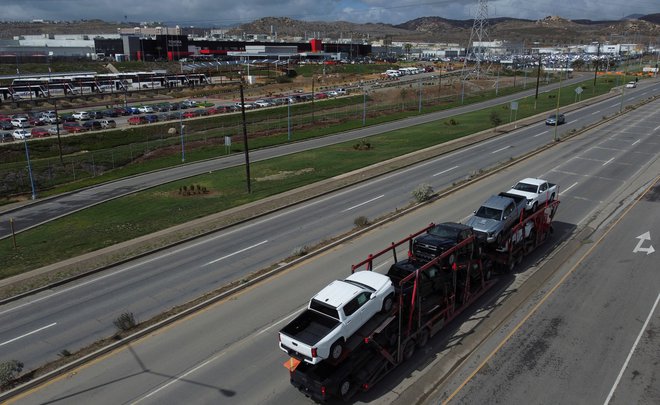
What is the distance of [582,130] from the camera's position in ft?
191

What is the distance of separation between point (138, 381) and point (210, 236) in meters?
15.1

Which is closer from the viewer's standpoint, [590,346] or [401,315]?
[401,315]

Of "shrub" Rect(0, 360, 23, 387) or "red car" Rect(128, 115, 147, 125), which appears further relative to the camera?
"red car" Rect(128, 115, 147, 125)

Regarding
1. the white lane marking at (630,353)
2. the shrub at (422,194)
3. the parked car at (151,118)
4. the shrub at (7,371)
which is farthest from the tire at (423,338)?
the parked car at (151,118)

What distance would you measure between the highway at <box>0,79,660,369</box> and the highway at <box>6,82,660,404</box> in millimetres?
153

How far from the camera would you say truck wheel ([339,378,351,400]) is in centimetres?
1343

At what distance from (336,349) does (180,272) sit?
12900 mm

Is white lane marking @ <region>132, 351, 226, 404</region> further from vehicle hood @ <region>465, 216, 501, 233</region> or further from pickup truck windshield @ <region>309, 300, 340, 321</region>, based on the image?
vehicle hood @ <region>465, 216, 501, 233</region>

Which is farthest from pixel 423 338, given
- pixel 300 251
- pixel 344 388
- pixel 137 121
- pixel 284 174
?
pixel 137 121

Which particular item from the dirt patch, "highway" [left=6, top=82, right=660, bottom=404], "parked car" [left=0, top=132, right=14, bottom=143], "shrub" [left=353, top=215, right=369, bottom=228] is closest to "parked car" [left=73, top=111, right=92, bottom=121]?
"parked car" [left=0, top=132, right=14, bottom=143]

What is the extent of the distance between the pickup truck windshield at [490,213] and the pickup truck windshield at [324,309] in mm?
11613

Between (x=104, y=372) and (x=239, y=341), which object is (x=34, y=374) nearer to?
(x=104, y=372)

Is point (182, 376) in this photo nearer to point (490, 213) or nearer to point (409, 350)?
point (409, 350)

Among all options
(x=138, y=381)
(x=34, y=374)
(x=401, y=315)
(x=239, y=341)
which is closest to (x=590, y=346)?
(x=401, y=315)
